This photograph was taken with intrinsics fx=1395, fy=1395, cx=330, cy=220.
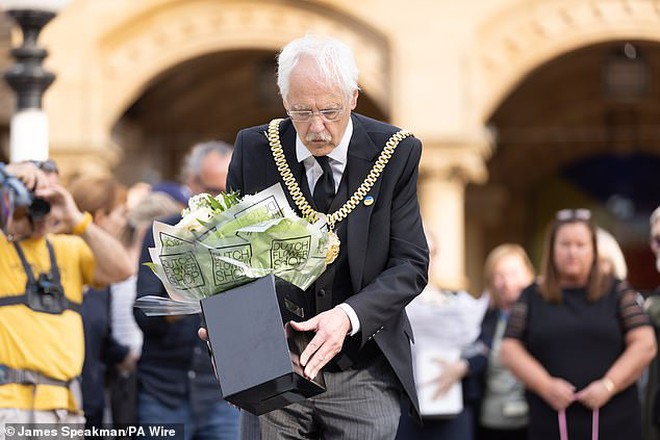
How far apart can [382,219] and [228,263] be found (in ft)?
1.98

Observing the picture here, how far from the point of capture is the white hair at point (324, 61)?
13.1 ft

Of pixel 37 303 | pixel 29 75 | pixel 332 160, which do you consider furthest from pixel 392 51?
pixel 332 160

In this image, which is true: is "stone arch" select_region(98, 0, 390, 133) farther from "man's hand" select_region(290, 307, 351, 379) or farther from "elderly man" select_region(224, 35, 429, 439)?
"man's hand" select_region(290, 307, 351, 379)

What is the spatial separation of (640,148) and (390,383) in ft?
62.5

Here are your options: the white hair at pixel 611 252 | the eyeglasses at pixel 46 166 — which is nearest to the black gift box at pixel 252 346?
the eyeglasses at pixel 46 166

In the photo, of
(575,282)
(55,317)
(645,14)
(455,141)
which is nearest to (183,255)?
(55,317)

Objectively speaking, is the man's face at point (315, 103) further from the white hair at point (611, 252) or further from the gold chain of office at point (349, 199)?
the white hair at point (611, 252)

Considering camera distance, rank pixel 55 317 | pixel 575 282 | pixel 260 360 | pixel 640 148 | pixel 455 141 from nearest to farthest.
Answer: pixel 260 360 → pixel 55 317 → pixel 575 282 → pixel 455 141 → pixel 640 148

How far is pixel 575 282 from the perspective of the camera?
23.1 feet

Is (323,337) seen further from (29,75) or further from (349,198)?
(29,75)

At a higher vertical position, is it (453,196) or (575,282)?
(453,196)

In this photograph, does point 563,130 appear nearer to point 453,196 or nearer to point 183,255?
point 453,196

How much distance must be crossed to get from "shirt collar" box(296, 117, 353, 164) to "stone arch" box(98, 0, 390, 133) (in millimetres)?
10348

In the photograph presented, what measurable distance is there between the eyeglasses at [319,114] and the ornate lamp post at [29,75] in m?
4.86
